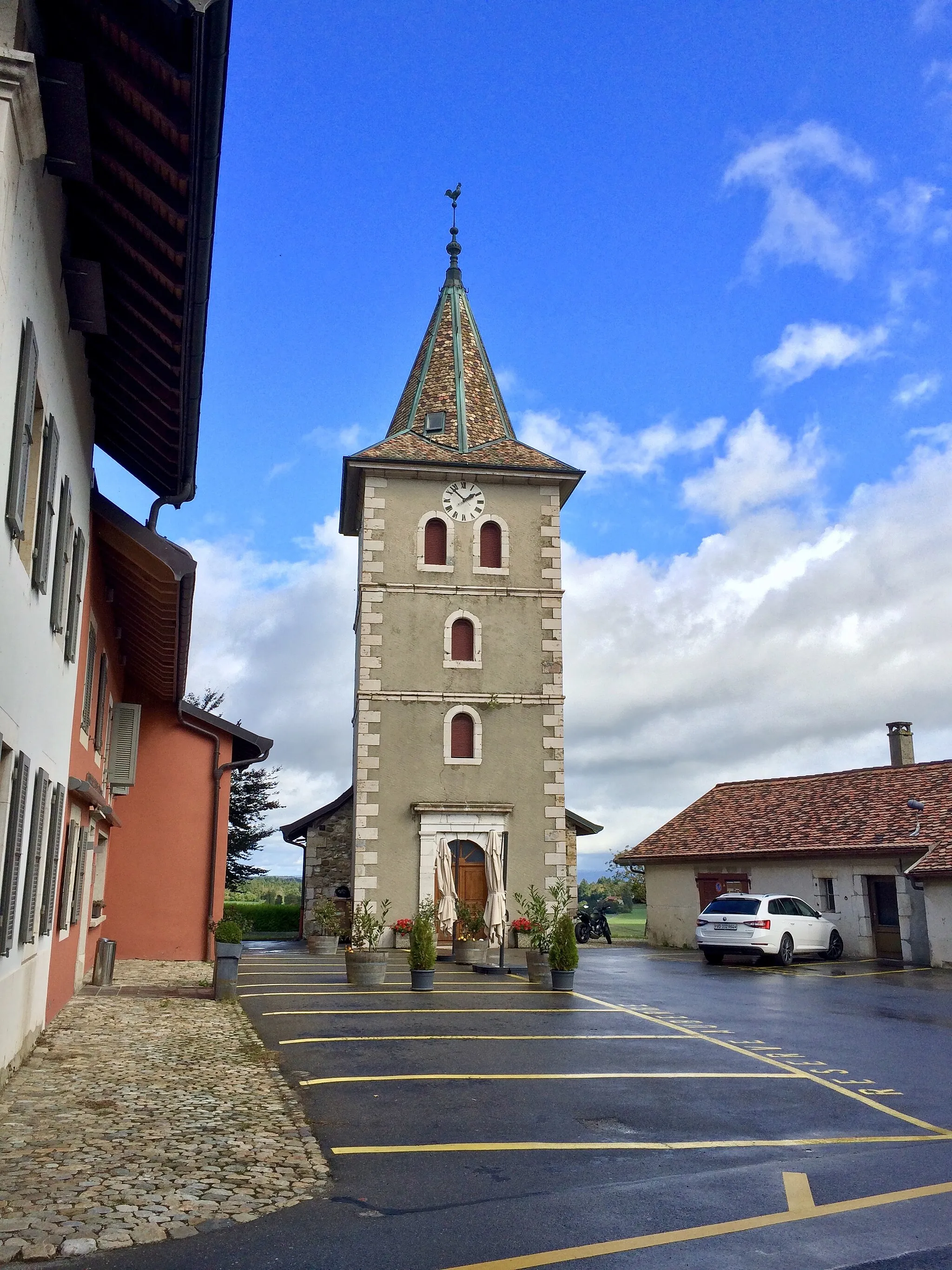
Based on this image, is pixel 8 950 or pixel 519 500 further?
pixel 519 500

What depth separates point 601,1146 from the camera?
7023mm

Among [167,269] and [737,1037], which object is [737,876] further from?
[167,269]

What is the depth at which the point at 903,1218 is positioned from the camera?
5543 mm

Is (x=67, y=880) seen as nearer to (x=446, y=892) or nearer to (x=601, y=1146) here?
(x=601, y=1146)

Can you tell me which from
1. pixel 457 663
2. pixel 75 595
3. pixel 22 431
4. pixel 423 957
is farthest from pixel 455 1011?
pixel 457 663

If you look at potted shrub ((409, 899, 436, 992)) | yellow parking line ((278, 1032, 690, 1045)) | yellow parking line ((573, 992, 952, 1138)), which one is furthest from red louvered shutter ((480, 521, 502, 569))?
yellow parking line ((278, 1032, 690, 1045))

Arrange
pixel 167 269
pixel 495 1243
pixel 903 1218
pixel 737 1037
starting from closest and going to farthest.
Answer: pixel 495 1243 → pixel 903 1218 → pixel 167 269 → pixel 737 1037

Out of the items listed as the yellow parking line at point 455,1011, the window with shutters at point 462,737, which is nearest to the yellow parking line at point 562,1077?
the yellow parking line at point 455,1011

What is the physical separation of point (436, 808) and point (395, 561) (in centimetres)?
640

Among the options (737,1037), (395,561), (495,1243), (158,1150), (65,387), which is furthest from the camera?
(395,561)

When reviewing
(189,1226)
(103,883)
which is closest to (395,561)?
(103,883)

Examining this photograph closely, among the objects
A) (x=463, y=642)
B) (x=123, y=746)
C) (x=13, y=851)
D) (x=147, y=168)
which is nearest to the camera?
(x=147, y=168)

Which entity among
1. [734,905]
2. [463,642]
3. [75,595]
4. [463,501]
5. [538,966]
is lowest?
[538,966]

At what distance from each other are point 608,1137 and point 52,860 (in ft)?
19.6
